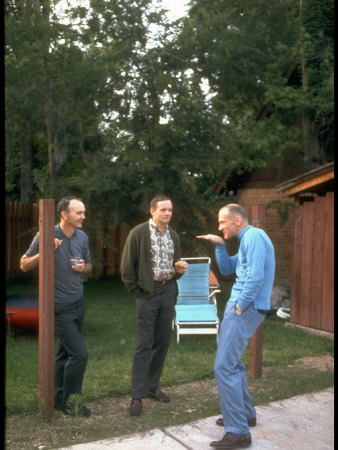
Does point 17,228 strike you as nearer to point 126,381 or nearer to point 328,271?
point 328,271

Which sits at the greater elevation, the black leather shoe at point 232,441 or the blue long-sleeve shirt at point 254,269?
the blue long-sleeve shirt at point 254,269

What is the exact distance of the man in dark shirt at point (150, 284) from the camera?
5305 mm

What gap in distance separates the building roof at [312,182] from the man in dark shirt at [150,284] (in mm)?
5070

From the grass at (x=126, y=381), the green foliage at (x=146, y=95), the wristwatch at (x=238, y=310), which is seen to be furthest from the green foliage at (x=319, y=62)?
the wristwatch at (x=238, y=310)

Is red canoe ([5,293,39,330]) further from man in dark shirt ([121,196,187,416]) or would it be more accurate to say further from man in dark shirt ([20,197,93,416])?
man in dark shirt ([121,196,187,416])

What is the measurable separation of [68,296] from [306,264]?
5.61 meters

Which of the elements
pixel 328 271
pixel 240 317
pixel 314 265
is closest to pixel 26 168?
pixel 314 265

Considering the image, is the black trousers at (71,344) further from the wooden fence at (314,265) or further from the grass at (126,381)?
the wooden fence at (314,265)

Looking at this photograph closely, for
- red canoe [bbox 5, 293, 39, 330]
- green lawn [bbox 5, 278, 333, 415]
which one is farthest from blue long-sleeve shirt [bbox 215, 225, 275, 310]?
red canoe [bbox 5, 293, 39, 330]

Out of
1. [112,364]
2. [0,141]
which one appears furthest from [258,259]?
[112,364]

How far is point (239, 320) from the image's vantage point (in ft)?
14.6

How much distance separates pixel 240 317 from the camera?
4.45 metres

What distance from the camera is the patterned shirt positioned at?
17.8 feet

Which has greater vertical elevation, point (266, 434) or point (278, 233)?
point (278, 233)
